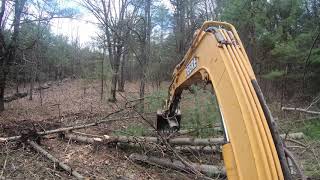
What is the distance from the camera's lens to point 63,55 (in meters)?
39.4

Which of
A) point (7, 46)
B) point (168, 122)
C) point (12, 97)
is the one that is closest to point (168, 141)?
point (168, 122)

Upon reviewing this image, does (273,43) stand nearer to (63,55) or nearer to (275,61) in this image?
(275,61)

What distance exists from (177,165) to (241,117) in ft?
12.6

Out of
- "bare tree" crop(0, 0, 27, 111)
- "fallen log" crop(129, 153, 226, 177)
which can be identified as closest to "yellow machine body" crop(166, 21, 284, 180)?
"fallen log" crop(129, 153, 226, 177)

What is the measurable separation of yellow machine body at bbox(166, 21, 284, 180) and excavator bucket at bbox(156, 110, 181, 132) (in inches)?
124

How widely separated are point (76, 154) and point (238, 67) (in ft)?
16.1

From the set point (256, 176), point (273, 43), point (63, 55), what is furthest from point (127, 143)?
point (63, 55)

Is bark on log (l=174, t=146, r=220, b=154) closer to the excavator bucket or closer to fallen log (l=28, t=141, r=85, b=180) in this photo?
the excavator bucket

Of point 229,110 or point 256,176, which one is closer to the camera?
point 256,176

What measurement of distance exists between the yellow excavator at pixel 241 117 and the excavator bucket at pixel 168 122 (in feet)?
10.2

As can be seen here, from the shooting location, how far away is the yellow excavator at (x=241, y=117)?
2.88 meters

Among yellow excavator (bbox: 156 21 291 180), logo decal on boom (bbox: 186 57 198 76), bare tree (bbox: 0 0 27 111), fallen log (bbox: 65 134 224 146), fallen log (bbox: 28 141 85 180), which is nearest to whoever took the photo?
yellow excavator (bbox: 156 21 291 180)

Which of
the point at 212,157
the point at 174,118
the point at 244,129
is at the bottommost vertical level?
the point at 212,157

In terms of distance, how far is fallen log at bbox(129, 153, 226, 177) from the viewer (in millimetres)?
6387
